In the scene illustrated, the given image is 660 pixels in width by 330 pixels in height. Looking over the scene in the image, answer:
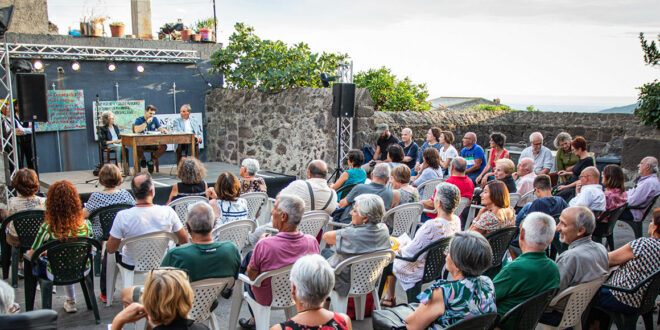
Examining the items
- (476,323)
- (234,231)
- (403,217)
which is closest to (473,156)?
(403,217)

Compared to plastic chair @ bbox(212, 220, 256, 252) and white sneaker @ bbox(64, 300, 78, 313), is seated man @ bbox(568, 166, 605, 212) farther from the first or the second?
white sneaker @ bbox(64, 300, 78, 313)

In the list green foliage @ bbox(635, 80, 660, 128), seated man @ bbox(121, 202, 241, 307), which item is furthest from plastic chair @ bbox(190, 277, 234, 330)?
green foliage @ bbox(635, 80, 660, 128)

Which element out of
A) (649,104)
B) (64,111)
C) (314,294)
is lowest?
(314,294)

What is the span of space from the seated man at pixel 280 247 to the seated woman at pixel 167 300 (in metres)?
0.88

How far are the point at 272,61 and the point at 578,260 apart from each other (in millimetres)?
8246

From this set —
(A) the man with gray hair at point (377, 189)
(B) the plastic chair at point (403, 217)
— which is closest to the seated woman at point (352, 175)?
(A) the man with gray hair at point (377, 189)

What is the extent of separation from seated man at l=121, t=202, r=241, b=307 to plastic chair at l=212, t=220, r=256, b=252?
2.51 ft

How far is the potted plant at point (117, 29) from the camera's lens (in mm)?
10122

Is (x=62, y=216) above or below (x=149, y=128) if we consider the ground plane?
below

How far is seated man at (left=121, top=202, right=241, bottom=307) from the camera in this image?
8.57 ft

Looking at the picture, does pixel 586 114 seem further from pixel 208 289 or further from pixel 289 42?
pixel 208 289

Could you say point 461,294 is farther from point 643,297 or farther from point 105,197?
point 105,197

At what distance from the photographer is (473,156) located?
272 inches

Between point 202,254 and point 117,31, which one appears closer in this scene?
point 202,254
